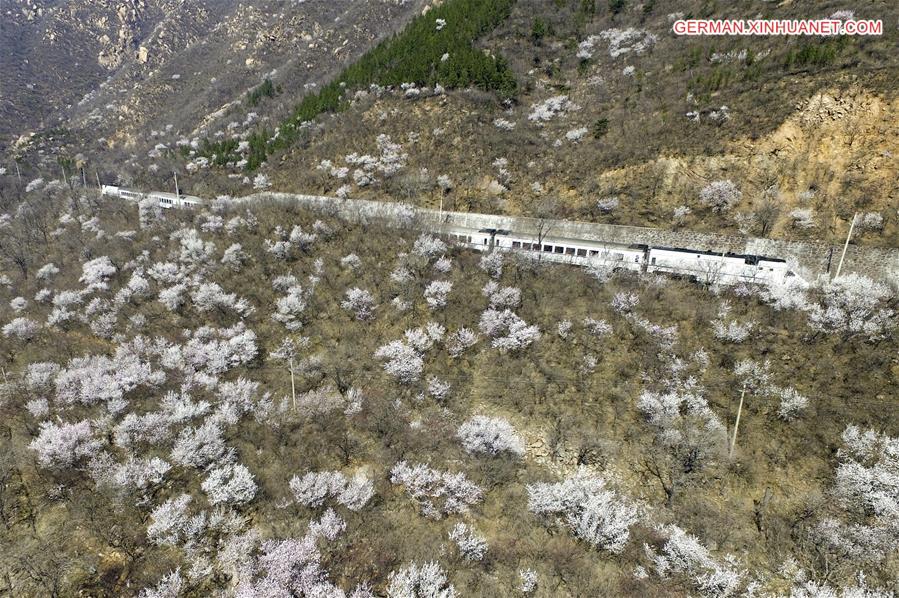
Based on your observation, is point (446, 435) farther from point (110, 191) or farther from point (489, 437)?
point (110, 191)

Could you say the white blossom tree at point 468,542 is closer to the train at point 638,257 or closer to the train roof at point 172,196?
the train at point 638,257

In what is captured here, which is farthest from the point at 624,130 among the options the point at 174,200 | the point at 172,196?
the point at 172,196

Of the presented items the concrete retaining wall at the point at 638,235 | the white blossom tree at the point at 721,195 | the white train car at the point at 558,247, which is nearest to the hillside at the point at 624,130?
the white blossom tree at the point at 721,195

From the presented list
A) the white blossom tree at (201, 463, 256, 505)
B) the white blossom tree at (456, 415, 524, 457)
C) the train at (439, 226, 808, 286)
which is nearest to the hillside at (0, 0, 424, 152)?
the train at (439, 226, 808, 286)

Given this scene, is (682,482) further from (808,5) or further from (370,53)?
(370,53)

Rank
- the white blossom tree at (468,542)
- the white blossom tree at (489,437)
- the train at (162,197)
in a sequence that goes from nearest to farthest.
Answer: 1. the white blossom tree at (468,542)
2. the white blossom tree at (489,437)
3. the train at (162,197)

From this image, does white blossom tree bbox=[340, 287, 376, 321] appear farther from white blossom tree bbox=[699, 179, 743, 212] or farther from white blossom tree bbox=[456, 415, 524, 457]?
white blossom tree bbox=[699, 179, 743, 212]
